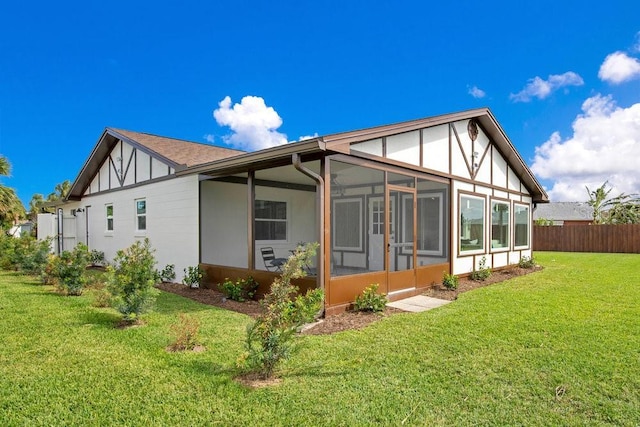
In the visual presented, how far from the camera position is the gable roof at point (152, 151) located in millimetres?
9711

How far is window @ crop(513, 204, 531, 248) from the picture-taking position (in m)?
12.6

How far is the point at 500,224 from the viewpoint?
1165cm

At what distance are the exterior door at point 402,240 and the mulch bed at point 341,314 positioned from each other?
0.74 m

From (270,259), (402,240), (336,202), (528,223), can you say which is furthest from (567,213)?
(336,202)

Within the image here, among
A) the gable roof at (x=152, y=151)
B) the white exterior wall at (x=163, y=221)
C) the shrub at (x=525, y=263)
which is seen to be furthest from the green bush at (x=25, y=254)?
the shrub at (x=525, y=263)

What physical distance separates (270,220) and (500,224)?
23.3 ft

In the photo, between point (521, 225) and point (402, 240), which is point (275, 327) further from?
point (521, 225)

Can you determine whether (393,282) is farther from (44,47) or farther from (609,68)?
(44,47)

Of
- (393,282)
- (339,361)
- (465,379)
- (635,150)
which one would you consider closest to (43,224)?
(393,282)

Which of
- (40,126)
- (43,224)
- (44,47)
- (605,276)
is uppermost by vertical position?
(44,47)

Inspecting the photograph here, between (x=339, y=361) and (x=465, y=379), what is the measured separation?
123 centimetres

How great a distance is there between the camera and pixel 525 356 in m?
4.07

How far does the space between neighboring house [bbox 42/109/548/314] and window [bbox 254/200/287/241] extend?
4 centimetres

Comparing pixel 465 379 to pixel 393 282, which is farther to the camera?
pixel 393 282
